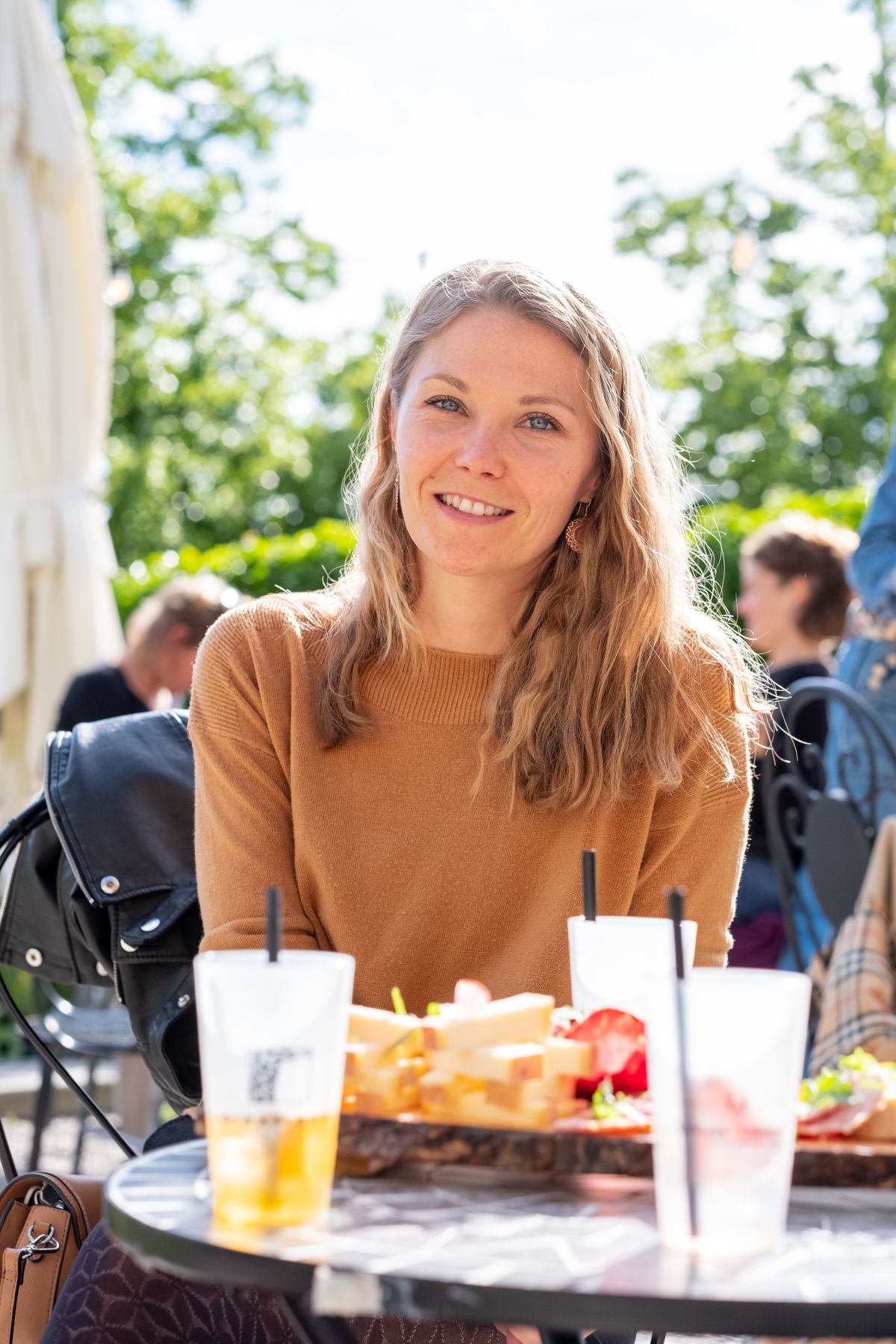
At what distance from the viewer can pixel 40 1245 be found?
1.68m

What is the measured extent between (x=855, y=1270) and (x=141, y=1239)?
43 cm

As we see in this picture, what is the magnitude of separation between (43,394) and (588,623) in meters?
3.53

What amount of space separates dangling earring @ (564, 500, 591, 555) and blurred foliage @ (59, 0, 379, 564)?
17533mm

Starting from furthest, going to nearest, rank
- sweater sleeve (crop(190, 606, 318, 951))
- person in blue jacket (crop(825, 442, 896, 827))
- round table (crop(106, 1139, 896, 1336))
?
person in blue jacket (crop(825, 442, 896, 827))
sweater sleeve (crop(190, 606, 318, 951))
round table (crop(106, 1139, 896, 1336))

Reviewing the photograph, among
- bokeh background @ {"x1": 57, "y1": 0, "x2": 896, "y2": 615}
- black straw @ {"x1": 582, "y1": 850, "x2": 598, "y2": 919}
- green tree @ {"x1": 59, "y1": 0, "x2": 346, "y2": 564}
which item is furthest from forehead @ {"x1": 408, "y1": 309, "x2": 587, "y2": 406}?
green tree @ {"x1": 59, "y1": 0, "x2": 346, "y2": 564}

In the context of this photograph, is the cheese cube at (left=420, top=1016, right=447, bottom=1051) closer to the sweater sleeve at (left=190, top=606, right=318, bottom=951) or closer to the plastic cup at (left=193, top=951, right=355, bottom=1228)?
the plastic cup at (left=193, top=951, right=355, bottom=1228)

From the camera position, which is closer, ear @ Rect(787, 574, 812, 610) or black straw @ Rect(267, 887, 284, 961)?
black straw @ Rect(267, 887, 284, 961)

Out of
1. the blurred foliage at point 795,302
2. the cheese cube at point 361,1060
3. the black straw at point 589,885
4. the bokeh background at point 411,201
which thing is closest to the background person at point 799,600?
the black straw at point 589,885

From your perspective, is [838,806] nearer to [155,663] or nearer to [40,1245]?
[40,1245]

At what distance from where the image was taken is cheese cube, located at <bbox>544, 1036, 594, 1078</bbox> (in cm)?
116

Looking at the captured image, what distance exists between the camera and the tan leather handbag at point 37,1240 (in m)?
1.65

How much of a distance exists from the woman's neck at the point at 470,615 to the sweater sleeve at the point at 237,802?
0.82 ft

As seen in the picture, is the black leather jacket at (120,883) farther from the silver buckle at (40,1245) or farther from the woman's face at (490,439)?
the woman's face at (490,439)

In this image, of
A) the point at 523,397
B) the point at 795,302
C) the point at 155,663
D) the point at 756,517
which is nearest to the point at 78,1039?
the point at 155,663
